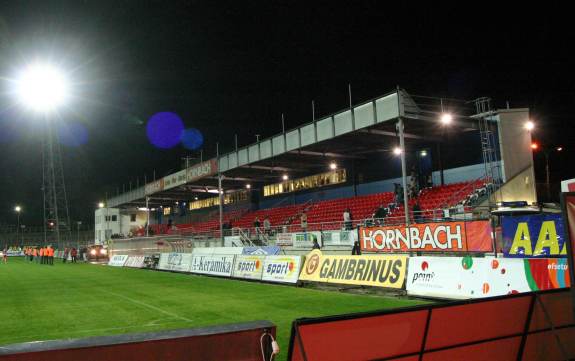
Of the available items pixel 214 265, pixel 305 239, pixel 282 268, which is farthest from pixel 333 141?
pixel 282 268

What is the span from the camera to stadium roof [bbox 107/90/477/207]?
81.0ft

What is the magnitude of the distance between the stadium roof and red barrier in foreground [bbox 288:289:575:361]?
18.6 metres

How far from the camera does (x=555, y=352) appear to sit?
559 cm

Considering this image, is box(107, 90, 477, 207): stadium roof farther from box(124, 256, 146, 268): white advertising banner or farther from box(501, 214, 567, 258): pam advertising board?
box(501, 214, 567, 258): pam advertising board

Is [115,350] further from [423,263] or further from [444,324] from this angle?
[423,263]

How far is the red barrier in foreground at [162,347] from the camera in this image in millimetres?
3201

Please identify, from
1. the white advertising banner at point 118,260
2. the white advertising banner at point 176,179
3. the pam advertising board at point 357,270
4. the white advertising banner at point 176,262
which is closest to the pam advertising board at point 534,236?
the pam advertising board at point 357,270

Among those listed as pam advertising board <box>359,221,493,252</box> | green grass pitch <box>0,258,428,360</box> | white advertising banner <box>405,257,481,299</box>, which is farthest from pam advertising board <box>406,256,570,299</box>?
pam advertising board <box>359,221,493,252</box>

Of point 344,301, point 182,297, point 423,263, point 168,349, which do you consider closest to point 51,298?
point 182,297

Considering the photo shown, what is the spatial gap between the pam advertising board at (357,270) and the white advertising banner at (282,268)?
1.32ft

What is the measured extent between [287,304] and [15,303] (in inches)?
348

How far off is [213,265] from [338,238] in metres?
7.18

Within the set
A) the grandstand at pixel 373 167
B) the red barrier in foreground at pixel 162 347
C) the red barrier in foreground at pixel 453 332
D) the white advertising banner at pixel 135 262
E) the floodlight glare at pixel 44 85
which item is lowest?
the white advertising banner at pixel 135 262

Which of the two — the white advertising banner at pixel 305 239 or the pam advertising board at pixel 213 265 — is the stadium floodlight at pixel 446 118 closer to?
the white advertising banner at pixel 305 239
